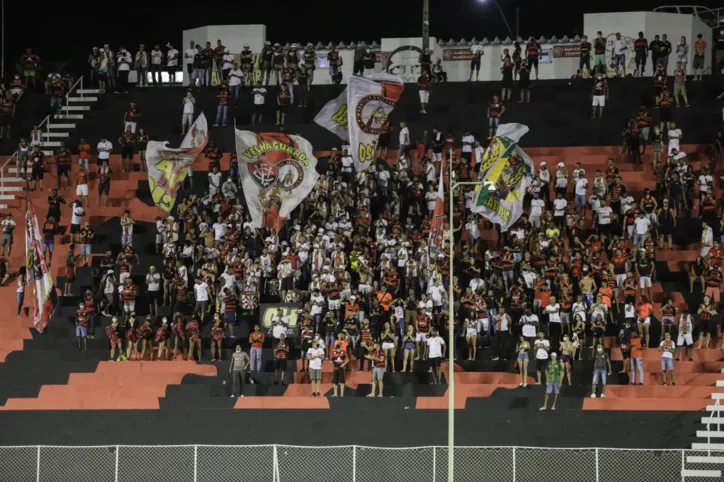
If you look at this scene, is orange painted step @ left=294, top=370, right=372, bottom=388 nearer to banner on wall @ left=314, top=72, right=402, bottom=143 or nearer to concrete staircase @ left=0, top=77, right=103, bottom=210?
banner on wall @ left=314, top=72, right=402, bottom=143

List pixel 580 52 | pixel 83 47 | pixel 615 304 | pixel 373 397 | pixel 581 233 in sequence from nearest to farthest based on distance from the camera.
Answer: pixel 373 397 < pixel 615 304 < pixel 581 233 < pixel 580 52 < pixel 83 47

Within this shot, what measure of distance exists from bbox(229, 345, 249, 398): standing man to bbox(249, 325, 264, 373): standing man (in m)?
0.42

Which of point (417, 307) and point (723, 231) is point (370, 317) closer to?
point (417, 307)

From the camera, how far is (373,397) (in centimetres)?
3819

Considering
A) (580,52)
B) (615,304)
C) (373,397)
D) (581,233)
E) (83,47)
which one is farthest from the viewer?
(83,47)

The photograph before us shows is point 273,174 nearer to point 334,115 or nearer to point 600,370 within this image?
point 334,115

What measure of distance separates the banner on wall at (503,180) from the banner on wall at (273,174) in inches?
197

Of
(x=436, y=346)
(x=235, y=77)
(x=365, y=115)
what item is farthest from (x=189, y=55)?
(x=436, y=346)

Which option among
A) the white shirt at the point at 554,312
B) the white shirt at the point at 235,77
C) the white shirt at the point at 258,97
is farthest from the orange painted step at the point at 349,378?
the white shirt at the point at 235,77

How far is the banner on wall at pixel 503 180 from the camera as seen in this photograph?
137ft

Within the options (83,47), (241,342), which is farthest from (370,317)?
(83,47)

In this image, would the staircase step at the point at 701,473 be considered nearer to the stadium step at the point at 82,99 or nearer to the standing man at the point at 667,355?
the standing man at the point at 667,355

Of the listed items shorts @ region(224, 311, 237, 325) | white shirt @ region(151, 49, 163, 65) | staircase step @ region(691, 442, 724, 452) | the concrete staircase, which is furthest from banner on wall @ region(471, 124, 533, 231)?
the concrete staircase

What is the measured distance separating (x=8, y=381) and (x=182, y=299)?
18.0ft
